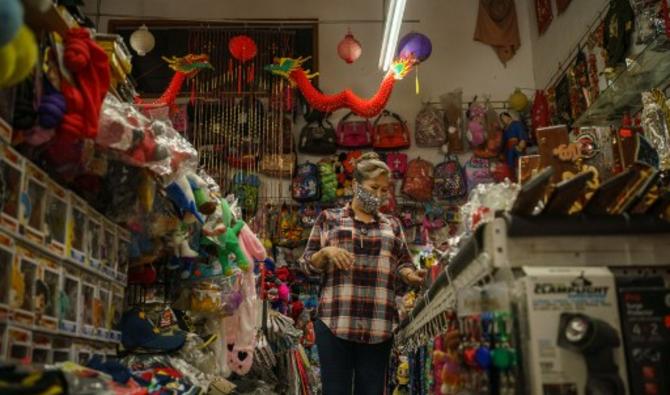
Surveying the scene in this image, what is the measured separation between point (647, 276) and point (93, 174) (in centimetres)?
165

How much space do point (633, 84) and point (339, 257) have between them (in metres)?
2.86

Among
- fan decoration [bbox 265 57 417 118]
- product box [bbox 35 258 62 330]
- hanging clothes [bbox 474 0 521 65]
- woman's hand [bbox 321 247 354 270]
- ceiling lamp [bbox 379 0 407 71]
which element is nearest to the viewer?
product box [bbox 35 258 62 330]

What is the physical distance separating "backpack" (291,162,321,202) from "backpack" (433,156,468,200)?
1246 millimetres

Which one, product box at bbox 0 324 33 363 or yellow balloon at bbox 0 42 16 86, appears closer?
yellow balloon at bbox 0 42 16 86

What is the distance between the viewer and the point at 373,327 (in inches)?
111

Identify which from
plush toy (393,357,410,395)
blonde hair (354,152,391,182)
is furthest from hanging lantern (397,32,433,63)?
blonde hair (354,152,391,182)

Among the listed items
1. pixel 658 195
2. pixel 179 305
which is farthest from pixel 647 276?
pixel 179 305

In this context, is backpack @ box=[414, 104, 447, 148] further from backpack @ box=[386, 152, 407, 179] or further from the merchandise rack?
the merchandise rack

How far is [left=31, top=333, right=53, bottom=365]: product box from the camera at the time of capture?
5.95ft

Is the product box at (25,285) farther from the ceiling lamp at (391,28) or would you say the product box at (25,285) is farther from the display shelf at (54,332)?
the ceiling lamp at (391,28)

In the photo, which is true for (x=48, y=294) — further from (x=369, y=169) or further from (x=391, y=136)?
(x=391, y=136)

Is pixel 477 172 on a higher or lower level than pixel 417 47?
lower

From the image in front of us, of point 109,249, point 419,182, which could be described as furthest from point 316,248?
point 419,182

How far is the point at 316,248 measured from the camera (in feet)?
9.86
